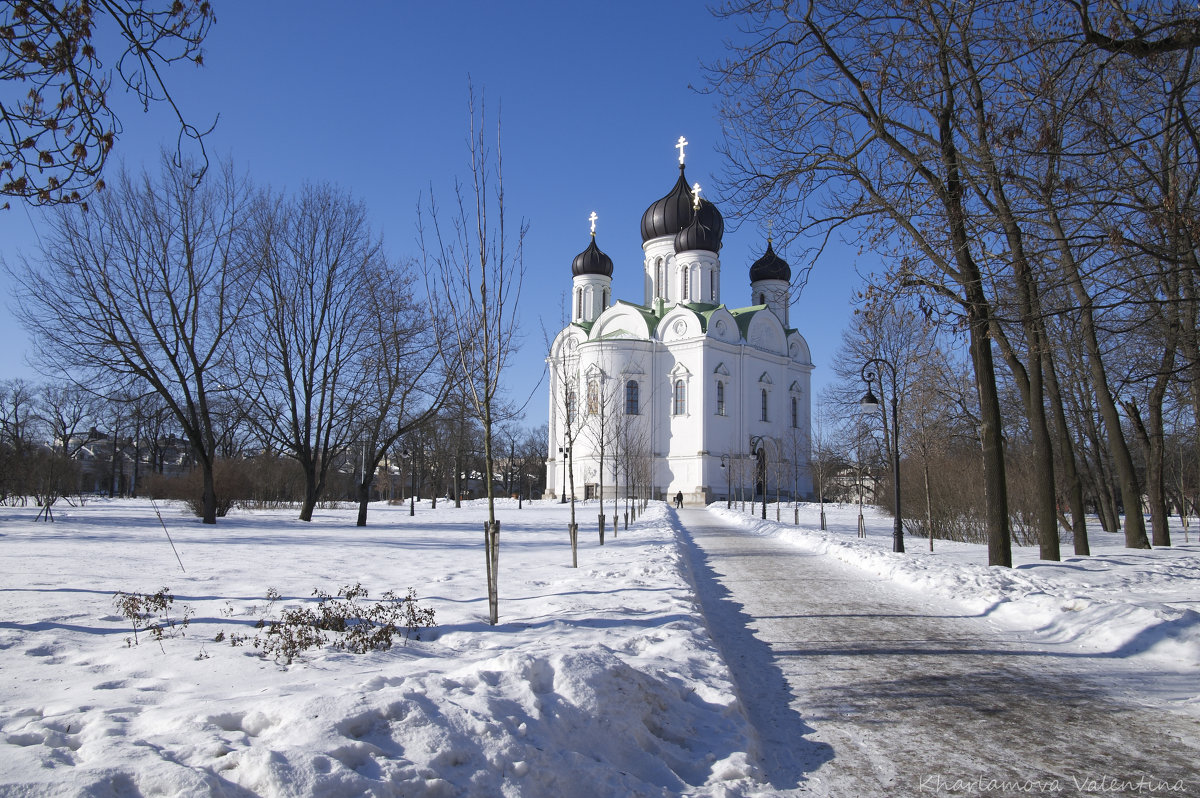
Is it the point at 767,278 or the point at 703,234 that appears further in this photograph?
the point at 767,278

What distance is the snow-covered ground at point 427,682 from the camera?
3.28 m

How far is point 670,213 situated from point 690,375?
11.8 m

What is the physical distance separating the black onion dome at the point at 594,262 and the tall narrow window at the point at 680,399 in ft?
38.3

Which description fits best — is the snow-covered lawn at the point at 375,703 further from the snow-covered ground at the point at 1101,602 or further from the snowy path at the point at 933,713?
the snow-covered ground at the point at 1101,602

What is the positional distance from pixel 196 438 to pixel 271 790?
19.3m

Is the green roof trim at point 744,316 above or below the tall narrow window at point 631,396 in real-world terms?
above

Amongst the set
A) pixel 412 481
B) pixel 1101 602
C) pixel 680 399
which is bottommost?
pixel 1101 602

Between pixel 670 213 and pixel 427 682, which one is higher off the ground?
pixel 670 213

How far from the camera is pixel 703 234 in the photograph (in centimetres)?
5538

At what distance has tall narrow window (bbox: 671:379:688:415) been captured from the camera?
5403 centimetres

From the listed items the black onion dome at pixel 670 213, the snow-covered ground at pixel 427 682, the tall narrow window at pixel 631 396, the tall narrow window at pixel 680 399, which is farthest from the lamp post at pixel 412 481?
the black onion dome at pixel 670 213

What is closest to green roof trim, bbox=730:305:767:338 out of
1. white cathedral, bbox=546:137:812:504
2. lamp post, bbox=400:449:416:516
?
white cathedral, bbox=546:137:812:504

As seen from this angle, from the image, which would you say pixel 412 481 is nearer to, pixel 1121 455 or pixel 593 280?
pixel 593 280

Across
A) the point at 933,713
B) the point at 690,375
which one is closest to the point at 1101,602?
the point at 933,713
